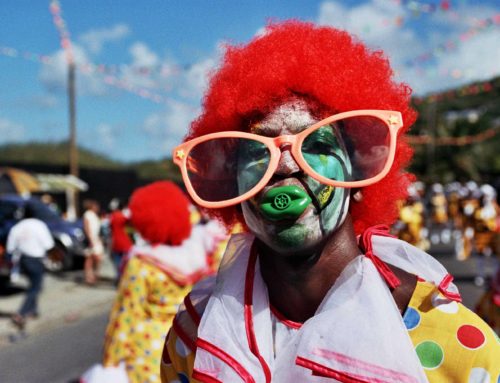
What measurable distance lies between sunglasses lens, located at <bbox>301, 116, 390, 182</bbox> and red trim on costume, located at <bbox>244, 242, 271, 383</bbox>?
37 centimetres

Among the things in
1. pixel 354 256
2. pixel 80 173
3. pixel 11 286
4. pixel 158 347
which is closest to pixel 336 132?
pixel 354 256

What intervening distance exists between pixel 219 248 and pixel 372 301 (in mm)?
3715

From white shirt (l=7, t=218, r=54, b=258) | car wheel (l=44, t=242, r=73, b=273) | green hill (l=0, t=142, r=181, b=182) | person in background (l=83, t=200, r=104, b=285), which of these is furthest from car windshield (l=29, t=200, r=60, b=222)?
green hill (l=0, t=142, r=181, b=182)

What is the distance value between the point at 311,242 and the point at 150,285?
8.01 ft

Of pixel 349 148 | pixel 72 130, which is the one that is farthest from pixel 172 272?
pixel 72 130

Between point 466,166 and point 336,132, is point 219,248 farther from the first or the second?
point 466,166

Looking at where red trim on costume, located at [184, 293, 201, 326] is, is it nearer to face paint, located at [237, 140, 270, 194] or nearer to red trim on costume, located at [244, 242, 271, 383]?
red trim on costume, located at [244, 242, 271, 383]

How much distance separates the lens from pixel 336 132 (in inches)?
61.8

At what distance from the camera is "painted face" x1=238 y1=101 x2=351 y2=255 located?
1476 mm

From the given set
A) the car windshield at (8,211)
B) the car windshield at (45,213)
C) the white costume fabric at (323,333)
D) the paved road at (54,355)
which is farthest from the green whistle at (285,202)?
the car windshield at (45,213)

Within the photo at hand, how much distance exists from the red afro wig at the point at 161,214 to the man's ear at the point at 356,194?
2678 mm

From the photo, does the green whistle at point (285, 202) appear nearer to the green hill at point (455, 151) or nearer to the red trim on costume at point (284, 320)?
the red trim on costume at point (284, 320)

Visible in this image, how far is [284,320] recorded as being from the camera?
1624mm

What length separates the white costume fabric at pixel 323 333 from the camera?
1369mm
